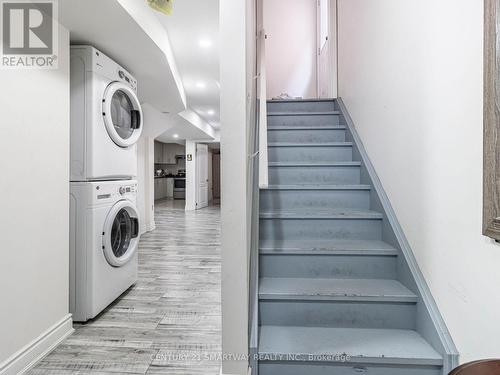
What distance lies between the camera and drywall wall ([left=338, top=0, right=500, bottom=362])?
41.2 inches

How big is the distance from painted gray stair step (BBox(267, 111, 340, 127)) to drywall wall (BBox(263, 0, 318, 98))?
73.1 inches

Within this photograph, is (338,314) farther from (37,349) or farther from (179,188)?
(179,188)

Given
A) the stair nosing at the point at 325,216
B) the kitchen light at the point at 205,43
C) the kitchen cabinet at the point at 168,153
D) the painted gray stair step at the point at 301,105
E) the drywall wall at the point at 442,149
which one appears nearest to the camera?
the drywall wall at the point at 442,149

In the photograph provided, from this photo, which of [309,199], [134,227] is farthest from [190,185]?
[309,199]

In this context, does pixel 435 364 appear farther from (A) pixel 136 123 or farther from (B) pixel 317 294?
(A) pixel 136 123

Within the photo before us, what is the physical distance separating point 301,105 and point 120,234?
2339 millimetres

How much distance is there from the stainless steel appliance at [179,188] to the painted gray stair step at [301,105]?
849 centimetres

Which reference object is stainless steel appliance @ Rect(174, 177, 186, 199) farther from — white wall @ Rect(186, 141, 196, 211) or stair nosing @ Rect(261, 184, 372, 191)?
stair nosing @ Rect(261, 184, 372, 191)

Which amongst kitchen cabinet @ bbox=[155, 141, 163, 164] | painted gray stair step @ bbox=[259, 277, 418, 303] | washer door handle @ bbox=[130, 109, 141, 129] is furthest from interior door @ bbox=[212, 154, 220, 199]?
painted gray stair step @ bbox=[259, 277, 418, 303]

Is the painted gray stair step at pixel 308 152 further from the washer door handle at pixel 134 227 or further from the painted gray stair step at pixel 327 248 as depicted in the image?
the washer door handle at pixel 134 227

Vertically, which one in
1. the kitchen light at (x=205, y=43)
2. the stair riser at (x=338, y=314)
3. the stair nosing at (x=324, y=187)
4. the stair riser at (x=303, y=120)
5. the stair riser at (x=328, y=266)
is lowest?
the stair riser at (x=338, y=314)

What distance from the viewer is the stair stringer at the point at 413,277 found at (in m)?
1.20

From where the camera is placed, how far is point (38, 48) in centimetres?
160

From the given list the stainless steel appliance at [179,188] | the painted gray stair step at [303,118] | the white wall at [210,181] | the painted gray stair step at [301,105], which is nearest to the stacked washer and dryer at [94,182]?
the painted gray stair step at [303,118]
